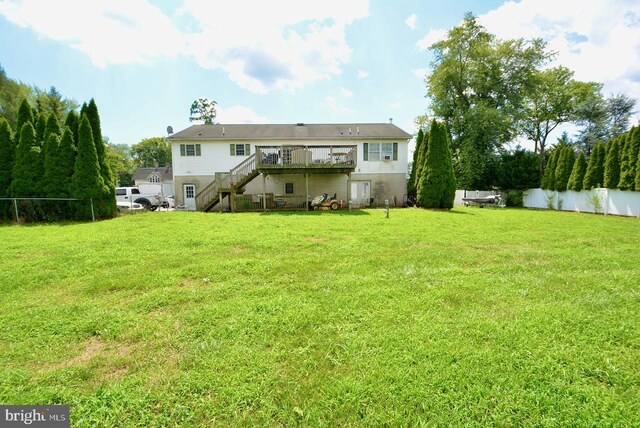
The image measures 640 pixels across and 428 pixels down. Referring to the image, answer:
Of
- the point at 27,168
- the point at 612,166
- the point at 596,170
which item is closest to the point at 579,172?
the point at 596,170

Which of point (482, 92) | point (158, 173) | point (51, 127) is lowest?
point (51, 127)

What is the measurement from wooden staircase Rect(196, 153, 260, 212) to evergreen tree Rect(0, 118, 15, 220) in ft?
26.3

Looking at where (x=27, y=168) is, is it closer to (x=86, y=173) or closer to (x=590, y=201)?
(x=86, y=173)

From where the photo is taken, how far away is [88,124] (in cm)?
1230

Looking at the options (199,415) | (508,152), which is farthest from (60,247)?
(508,152)

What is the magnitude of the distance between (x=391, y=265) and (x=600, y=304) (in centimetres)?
293

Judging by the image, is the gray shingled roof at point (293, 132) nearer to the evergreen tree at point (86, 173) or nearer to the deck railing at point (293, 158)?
the deck railing at point (293, 158)

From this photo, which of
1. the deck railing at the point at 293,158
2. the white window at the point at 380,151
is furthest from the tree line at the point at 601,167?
the deck railing at the point at 293,158

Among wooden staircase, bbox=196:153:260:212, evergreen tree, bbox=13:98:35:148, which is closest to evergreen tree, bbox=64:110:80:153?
evergreen tree, bbox=13:98:35:148

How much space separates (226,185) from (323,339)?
16914 millimetres

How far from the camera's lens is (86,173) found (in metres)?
11.9

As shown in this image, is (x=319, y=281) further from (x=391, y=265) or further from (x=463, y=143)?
(x=463, y=143)

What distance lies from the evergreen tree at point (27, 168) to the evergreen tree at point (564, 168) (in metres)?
31.3

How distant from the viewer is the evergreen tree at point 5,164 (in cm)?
1155
